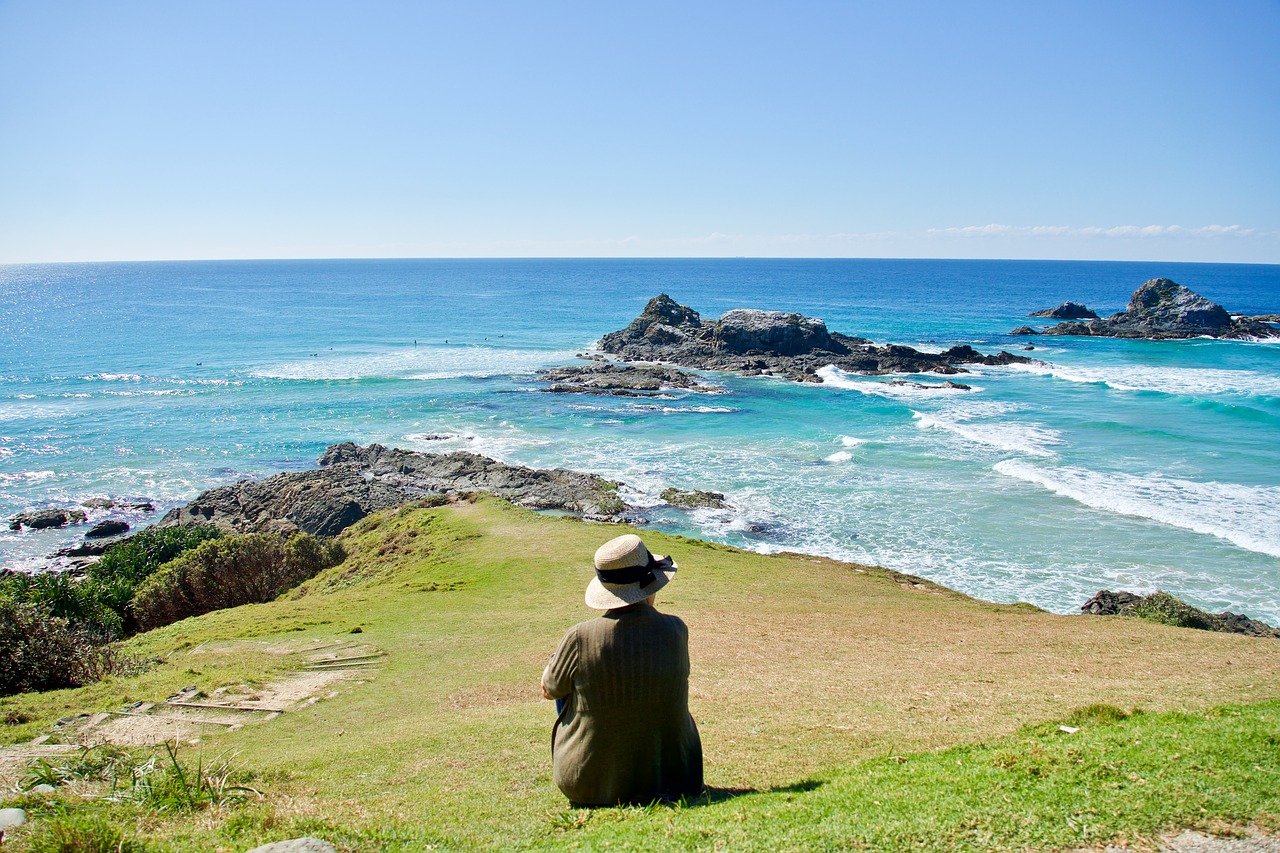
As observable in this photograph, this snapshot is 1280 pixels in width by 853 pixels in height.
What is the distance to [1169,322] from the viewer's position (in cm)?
9700

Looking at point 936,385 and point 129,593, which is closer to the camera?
point 129,593

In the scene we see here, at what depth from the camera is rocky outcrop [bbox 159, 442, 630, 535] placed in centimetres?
3312

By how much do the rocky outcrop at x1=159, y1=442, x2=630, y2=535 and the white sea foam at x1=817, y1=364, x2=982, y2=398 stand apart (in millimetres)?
31984

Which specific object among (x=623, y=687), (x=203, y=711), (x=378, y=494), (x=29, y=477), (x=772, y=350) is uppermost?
(x=772, y=350)

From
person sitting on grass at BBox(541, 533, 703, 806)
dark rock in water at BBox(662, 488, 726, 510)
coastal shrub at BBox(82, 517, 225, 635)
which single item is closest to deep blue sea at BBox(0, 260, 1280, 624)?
dark rock in water at BBox(662, 488, 726, 510)

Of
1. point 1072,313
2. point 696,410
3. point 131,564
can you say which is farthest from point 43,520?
point 1072,313

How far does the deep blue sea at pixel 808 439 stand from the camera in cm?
2939

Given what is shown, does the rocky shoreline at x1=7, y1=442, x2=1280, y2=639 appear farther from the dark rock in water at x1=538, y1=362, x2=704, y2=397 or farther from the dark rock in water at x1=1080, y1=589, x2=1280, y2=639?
the dark rock in water at x1=538, y1=362, x2=704, y2=397

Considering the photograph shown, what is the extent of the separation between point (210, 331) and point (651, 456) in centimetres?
8499

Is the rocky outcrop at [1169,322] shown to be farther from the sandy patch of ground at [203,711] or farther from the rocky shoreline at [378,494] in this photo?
the sandy patch of ground at [203,711]

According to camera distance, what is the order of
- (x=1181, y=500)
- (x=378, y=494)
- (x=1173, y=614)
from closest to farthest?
(x=1173, y=614)
(x=1181, y=500)
(x=378, y=494)

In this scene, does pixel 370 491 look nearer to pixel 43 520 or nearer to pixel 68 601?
pixel 43 520

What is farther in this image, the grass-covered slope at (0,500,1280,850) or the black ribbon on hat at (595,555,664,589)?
the grass-covered slope at (0,500,1280,850)

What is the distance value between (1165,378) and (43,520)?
7813cm
